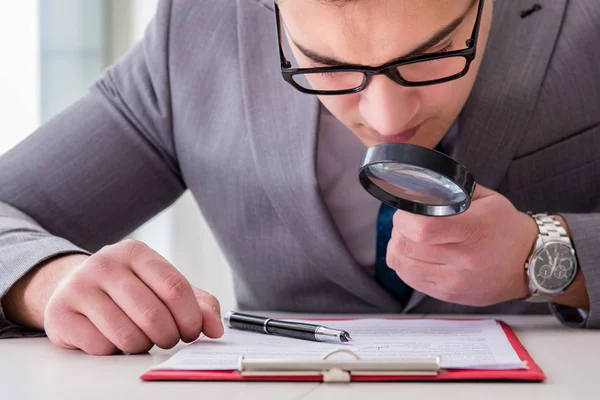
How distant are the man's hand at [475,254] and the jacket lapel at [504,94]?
224mm

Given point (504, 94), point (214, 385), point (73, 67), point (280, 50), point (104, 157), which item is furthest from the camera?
point (73, 67)

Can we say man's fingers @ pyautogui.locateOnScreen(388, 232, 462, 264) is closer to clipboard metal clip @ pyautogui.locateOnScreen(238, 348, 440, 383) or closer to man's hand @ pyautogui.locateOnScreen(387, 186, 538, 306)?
man's hand @ pyautogui.locateOnScreen(387, 186, 538, 306)

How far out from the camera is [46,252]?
54.1 inches

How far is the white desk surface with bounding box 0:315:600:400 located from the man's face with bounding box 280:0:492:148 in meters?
0.41

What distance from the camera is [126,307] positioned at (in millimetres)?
1157

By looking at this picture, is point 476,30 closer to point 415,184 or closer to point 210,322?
point 415,184

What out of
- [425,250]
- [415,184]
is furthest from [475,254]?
[415,184]

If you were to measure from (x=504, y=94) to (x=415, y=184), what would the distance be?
0.56 m

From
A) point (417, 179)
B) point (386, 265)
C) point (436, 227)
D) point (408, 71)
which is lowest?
point (386, 265)

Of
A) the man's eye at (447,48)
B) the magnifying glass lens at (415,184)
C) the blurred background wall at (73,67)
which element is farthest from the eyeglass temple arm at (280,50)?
the blurred background wall at (73,67)

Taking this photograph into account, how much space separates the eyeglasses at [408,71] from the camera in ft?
4.24

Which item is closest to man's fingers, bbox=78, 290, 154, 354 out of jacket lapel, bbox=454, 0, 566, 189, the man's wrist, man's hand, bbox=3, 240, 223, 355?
man's hand, bbox=3, 240, 223, 355

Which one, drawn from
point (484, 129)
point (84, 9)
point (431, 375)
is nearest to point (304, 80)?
point (484, 129)

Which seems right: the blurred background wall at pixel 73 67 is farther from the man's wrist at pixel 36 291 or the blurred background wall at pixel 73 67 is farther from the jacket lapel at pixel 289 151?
the man's wrist at pixel 36 291
